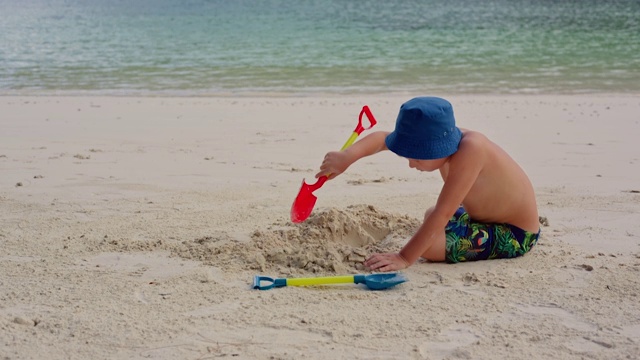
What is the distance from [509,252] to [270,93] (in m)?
5.94

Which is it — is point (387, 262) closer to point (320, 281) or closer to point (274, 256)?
point (320, 281)

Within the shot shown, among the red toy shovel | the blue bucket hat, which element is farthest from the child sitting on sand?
the red toy shovel

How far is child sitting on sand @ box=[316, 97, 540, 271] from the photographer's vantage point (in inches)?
104

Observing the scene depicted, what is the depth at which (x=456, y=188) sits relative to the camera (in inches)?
107

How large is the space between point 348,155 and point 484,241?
63cm

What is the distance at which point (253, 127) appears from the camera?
612 cm

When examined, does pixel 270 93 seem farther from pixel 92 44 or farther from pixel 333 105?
pixel 92 44

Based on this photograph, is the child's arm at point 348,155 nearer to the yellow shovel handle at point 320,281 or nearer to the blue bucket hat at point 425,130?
the blue bucket hat at point 425,130

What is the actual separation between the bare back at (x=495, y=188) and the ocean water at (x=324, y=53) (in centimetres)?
564

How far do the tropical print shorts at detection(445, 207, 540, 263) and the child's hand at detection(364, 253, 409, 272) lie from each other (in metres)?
0.25

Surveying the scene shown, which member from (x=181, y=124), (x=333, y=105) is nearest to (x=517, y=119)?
(x=333, y=105)

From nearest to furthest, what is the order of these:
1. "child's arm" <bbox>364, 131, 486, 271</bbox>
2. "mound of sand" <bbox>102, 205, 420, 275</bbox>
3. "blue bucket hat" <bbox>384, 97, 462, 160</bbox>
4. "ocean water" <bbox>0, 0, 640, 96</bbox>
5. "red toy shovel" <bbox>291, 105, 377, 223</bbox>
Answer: "blue bucket hat" <bbox>384, 97, 462, 160</bbox> < "child's arm" <bbox>364, 131, 486, 271</bbox> < "mound of sand" <bbox>102, 205, 420, 275</bbox> < "red toy shovel" <bbox>291, 105, 377, 223</bbox> < "ocean water" <bbox>0, 0, 640, 96</bbox>

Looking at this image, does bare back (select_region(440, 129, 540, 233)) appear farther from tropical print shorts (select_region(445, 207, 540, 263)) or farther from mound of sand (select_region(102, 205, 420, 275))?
mound of sand (select_region(102, 205, 420, 275))

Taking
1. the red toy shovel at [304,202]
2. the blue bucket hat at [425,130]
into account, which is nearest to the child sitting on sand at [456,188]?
the blue bucket hat at [425,130]
